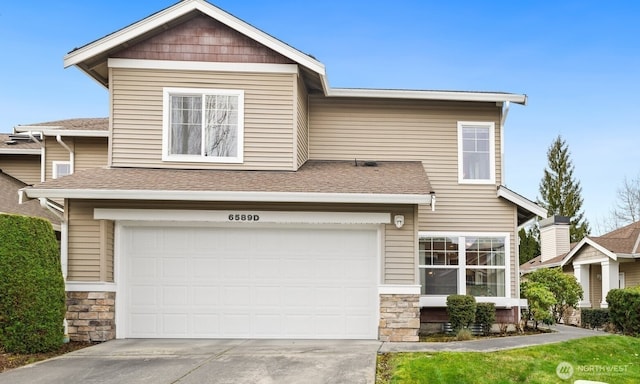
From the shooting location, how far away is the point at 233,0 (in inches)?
773

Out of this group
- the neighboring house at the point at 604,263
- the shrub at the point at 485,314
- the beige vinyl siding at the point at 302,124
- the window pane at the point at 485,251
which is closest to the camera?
the shrub at the point at 485,314

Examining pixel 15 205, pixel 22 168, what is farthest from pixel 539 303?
pixel 22 168

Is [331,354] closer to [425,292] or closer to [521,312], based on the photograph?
[425,292]

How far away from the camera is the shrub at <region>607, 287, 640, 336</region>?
15500mm

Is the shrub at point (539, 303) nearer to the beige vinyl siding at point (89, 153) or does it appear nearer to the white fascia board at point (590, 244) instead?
the white fascia board at point (590, 244)

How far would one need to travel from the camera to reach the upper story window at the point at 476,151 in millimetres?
14906

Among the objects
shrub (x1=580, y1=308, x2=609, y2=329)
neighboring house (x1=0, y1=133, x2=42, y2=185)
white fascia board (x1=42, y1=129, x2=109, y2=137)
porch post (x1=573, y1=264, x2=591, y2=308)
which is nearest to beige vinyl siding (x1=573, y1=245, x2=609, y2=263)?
porch post (x1=573, y1=264, x2=591, y2=308)

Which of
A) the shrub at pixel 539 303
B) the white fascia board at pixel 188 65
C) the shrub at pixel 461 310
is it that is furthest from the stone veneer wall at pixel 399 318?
the white fascia board at pixel 188 65

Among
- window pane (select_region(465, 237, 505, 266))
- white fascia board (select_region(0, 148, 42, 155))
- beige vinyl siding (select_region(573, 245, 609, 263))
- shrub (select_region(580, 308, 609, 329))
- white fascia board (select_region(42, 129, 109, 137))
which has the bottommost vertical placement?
shrub (select_region(580, 308, 609, 329))

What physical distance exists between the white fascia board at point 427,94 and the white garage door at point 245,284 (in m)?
3.73

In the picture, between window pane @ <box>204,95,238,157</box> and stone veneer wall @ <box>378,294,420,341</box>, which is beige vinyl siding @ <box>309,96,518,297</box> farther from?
stone veneer wall @ <box>378,294,420,341</box>

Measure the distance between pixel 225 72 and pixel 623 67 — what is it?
21.5 meters

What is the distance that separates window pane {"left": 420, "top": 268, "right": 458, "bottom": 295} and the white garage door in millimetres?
2384

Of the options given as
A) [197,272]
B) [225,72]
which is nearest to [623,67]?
[225,72]
